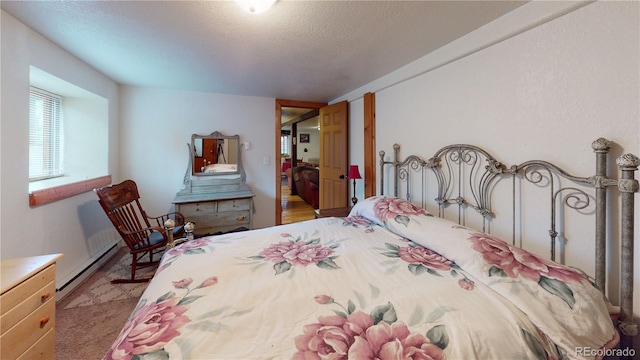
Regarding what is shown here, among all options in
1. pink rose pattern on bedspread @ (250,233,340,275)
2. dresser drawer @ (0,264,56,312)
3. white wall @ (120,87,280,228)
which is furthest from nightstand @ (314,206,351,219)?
dresser drawer @ (0,264,56,312)

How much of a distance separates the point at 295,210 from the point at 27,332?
13.8 feet

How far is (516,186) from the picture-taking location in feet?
5.04

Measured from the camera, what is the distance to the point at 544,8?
4.40ft

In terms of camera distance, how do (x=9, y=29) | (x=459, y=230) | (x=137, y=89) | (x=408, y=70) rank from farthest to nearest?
(x=137, y=89)
(x=408, y=70)
(x=9, y=29)
(x=459, y=230)

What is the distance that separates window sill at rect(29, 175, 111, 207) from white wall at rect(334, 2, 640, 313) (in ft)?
10.2

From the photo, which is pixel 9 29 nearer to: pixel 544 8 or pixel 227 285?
pixel 227 285

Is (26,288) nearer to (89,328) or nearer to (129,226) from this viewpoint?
(89,328)

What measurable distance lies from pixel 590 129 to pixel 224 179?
3530 millimetres

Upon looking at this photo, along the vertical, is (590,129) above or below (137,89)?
below

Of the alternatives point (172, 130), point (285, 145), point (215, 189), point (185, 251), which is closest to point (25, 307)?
point (185, 251)

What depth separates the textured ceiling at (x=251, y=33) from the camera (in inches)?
56.9

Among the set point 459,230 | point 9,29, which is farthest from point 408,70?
point 9,29

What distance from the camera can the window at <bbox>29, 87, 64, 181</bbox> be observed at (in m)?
2.21

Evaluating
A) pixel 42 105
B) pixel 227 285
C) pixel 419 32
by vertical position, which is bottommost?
pixel 227 285
